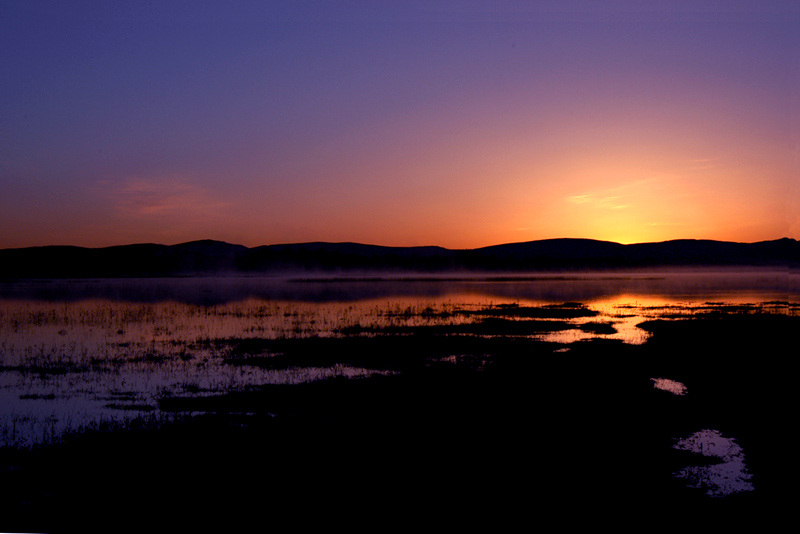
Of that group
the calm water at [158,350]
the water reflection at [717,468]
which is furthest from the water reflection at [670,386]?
the water reflection at [717,468]

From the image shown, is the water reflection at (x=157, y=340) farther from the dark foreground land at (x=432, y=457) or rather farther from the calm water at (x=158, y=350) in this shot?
the dark foreground land at (x=432, y=457)

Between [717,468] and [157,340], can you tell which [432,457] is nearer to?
[717,468]

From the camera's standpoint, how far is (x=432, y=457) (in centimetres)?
964

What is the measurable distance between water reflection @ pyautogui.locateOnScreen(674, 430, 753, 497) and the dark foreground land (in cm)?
18

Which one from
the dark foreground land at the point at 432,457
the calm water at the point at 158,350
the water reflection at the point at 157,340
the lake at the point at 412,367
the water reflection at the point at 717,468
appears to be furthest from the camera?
the water reflection at the point at 157,340

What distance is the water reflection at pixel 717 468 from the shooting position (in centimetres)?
847

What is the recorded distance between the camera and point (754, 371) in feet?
53.8

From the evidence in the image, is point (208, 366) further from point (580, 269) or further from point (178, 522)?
point (580, 269)

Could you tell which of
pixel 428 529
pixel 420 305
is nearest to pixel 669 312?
pixel 420 305

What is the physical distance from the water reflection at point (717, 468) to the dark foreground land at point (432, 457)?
0.58 feet

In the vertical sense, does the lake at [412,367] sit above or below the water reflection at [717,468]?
above

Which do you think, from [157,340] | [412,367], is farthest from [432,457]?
[157,340]

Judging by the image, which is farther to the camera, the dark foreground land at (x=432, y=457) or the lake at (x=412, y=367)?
the lake at (x=412, y=367)

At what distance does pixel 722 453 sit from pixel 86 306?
143 feet
